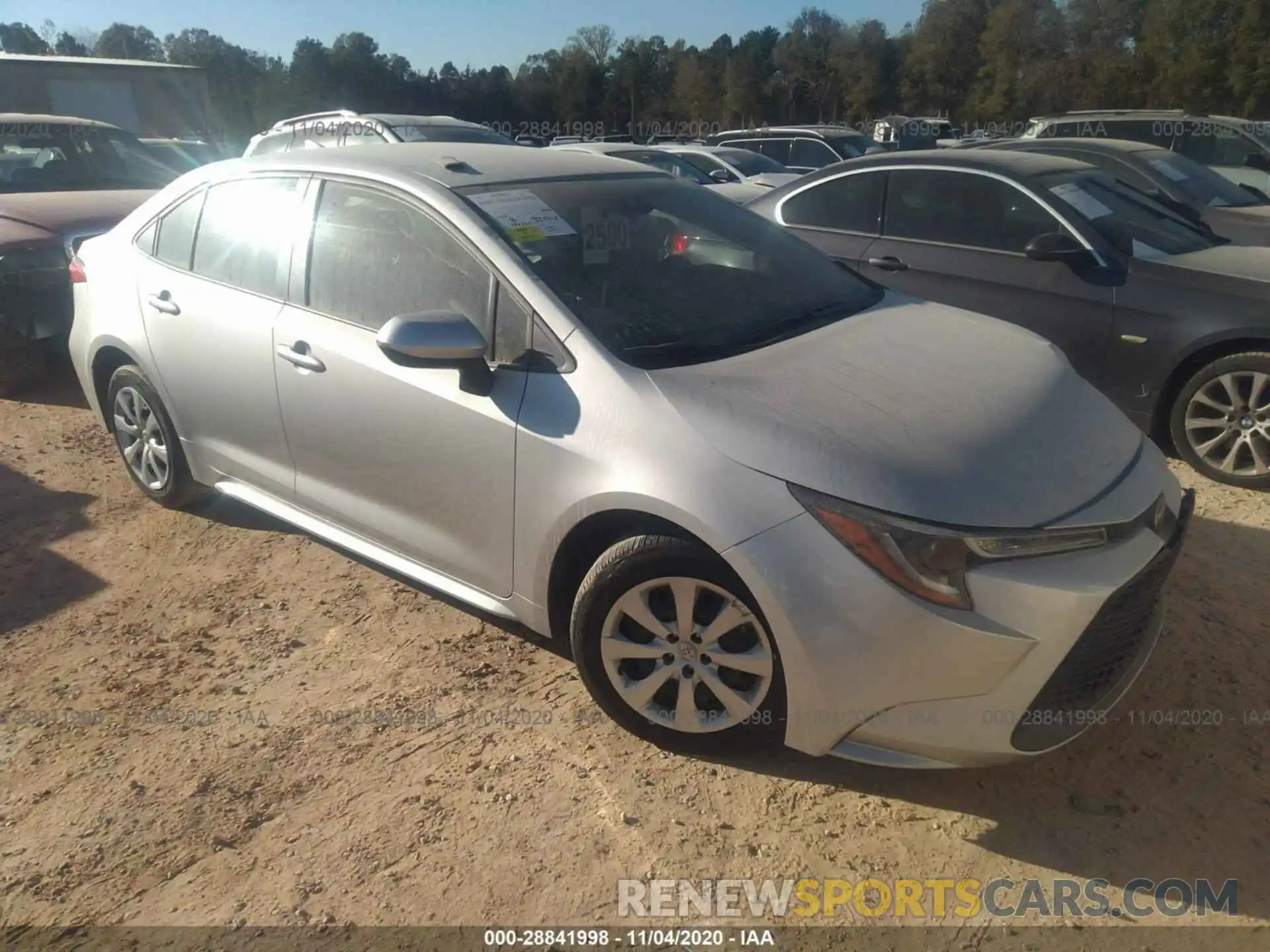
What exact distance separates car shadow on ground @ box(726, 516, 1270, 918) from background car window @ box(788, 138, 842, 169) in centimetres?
1426

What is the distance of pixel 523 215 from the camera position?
3092 mm

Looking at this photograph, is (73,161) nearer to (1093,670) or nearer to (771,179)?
(771,179)

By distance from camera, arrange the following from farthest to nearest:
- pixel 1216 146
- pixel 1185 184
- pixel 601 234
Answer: pixel 1216 146, pixel 1185 184, pixel 601 234

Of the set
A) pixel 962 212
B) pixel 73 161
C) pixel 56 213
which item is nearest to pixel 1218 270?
pixel 962 212

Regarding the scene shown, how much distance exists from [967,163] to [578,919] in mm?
4755

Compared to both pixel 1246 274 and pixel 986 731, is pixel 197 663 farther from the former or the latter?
pixel 1246 274

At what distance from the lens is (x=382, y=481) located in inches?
127

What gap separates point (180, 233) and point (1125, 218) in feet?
15.9

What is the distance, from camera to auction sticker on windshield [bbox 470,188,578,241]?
9.91 feet

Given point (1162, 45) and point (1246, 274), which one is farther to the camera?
point (1162, 45)

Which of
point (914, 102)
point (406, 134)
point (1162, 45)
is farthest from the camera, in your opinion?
point (914, 102)

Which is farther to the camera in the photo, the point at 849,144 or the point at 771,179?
the point at 849,144

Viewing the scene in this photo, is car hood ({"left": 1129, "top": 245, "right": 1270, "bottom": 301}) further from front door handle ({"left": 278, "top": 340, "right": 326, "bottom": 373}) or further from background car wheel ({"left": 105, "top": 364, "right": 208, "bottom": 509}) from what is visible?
background car wheel ({"left": 105, "top": 364, "right": 208, "bottom": 509})

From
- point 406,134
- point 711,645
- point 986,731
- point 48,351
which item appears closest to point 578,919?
point 711,645
